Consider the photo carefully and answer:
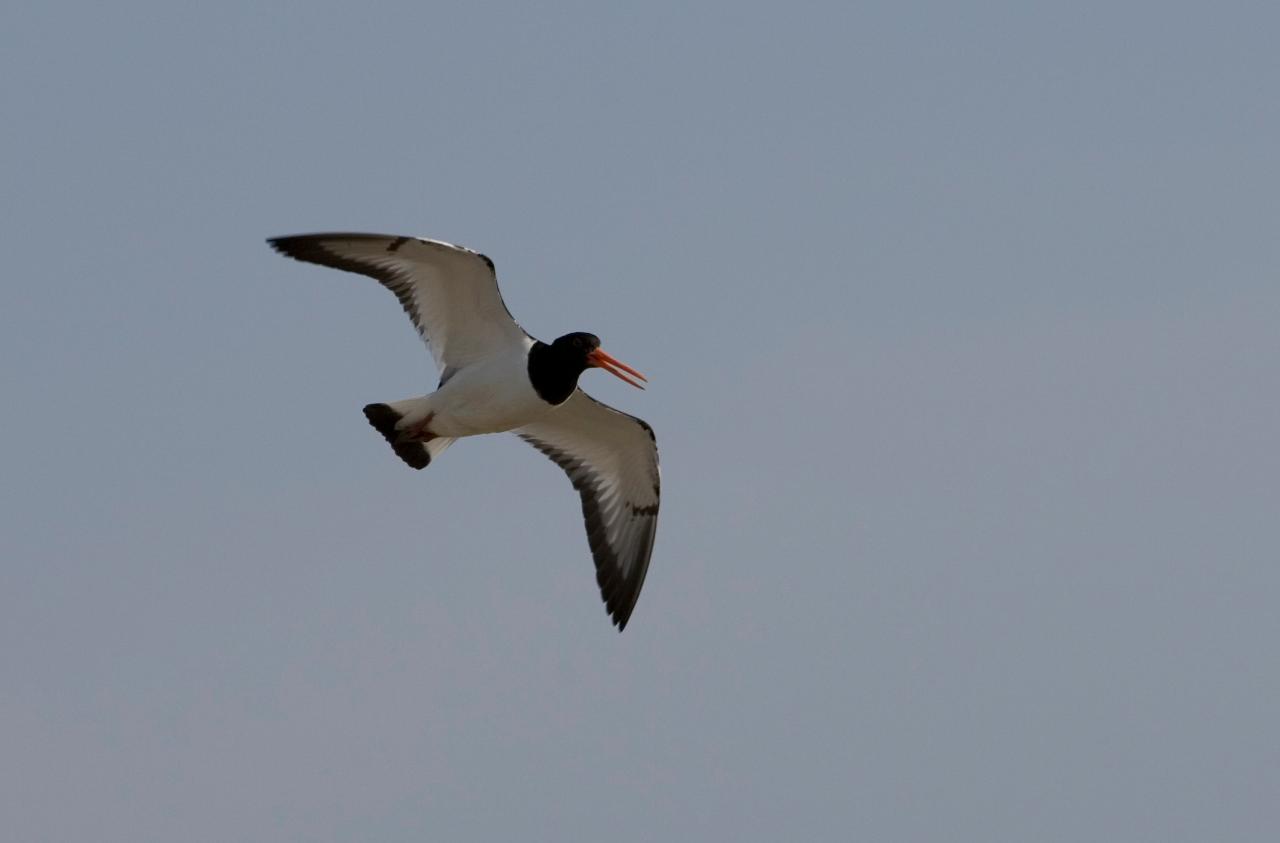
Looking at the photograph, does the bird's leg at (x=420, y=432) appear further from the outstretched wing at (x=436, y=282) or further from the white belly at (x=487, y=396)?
the outstretched wing at (x=436, y=282)

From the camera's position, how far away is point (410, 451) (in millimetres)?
18766

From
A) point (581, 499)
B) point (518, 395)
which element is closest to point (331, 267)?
point (518, 395)

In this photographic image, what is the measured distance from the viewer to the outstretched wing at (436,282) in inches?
683

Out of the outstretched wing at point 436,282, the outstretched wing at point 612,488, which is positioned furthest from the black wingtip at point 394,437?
the outstretched wing at point 612,488

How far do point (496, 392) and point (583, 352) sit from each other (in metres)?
0.87

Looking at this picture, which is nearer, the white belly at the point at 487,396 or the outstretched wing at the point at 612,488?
the white belly at the point at 487,396

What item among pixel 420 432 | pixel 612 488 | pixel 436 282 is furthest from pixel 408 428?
pixel 612 488

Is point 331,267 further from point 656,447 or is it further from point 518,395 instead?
point 656,447

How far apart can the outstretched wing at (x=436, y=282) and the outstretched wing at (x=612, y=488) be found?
142 cm

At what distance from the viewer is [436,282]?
59.4 feet

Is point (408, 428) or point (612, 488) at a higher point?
point (612, 488)

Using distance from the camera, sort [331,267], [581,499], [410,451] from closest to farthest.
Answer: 1. [331,267]
2. [410,451]
3. [581,499]

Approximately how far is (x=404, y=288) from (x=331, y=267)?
0.82 metres

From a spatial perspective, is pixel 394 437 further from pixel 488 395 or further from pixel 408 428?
pixel 488 395
